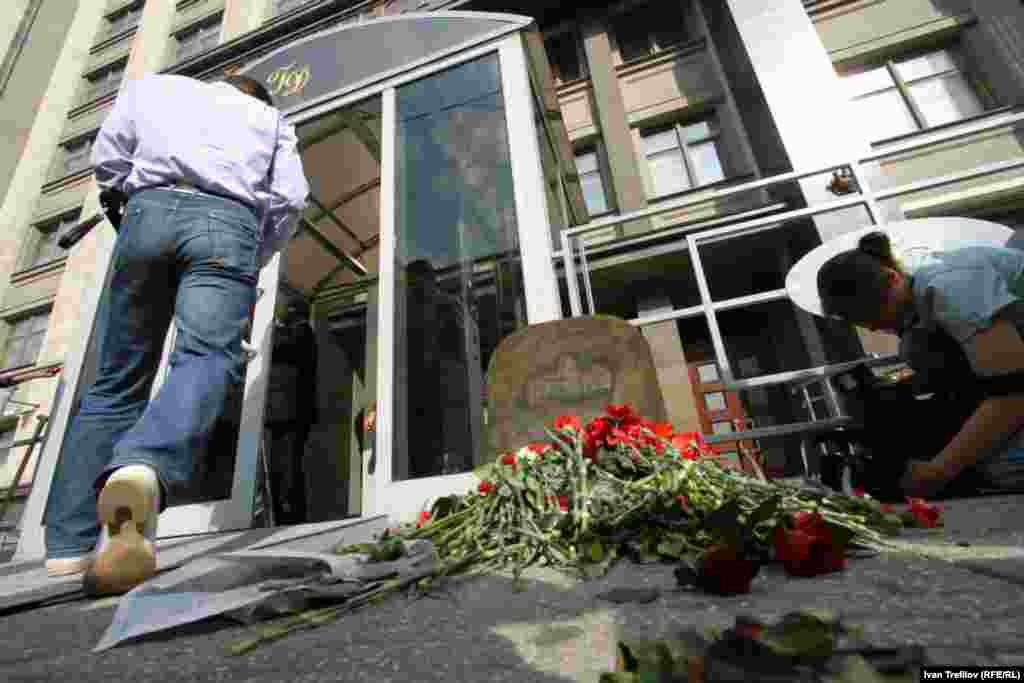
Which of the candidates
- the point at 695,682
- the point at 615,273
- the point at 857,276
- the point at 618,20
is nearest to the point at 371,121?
the point at 857,276

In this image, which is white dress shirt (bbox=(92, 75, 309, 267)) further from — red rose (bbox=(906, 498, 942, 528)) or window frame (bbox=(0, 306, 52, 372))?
window frame (bbox=(0, 306, 52, 372))

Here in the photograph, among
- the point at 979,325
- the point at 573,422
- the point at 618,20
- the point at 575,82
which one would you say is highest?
the point at 618,20

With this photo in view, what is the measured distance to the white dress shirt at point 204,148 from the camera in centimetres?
140

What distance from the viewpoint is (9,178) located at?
10.6 m

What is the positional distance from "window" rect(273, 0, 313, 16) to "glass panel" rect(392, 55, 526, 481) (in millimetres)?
10856

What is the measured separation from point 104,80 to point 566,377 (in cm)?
1655

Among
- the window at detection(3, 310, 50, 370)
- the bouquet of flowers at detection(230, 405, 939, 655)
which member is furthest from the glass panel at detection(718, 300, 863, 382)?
the window at detection(3, 310, 50, 370)

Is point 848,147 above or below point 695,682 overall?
above

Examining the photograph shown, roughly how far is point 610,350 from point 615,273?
4.60 m

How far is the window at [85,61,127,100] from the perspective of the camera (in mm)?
11781

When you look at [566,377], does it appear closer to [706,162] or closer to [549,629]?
[549,629]

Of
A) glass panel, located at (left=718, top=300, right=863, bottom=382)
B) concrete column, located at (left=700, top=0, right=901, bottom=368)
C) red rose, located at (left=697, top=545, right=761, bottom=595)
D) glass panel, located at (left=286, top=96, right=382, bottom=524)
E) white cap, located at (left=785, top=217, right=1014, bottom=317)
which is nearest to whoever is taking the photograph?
red rose, located at (left=697, top=545, right=761, bottom=595)

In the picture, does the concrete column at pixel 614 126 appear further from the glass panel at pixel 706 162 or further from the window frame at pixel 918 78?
the window frame at pixel 918 78

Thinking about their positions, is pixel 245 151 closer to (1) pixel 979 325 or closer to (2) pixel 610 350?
(2) pixel 610 350
